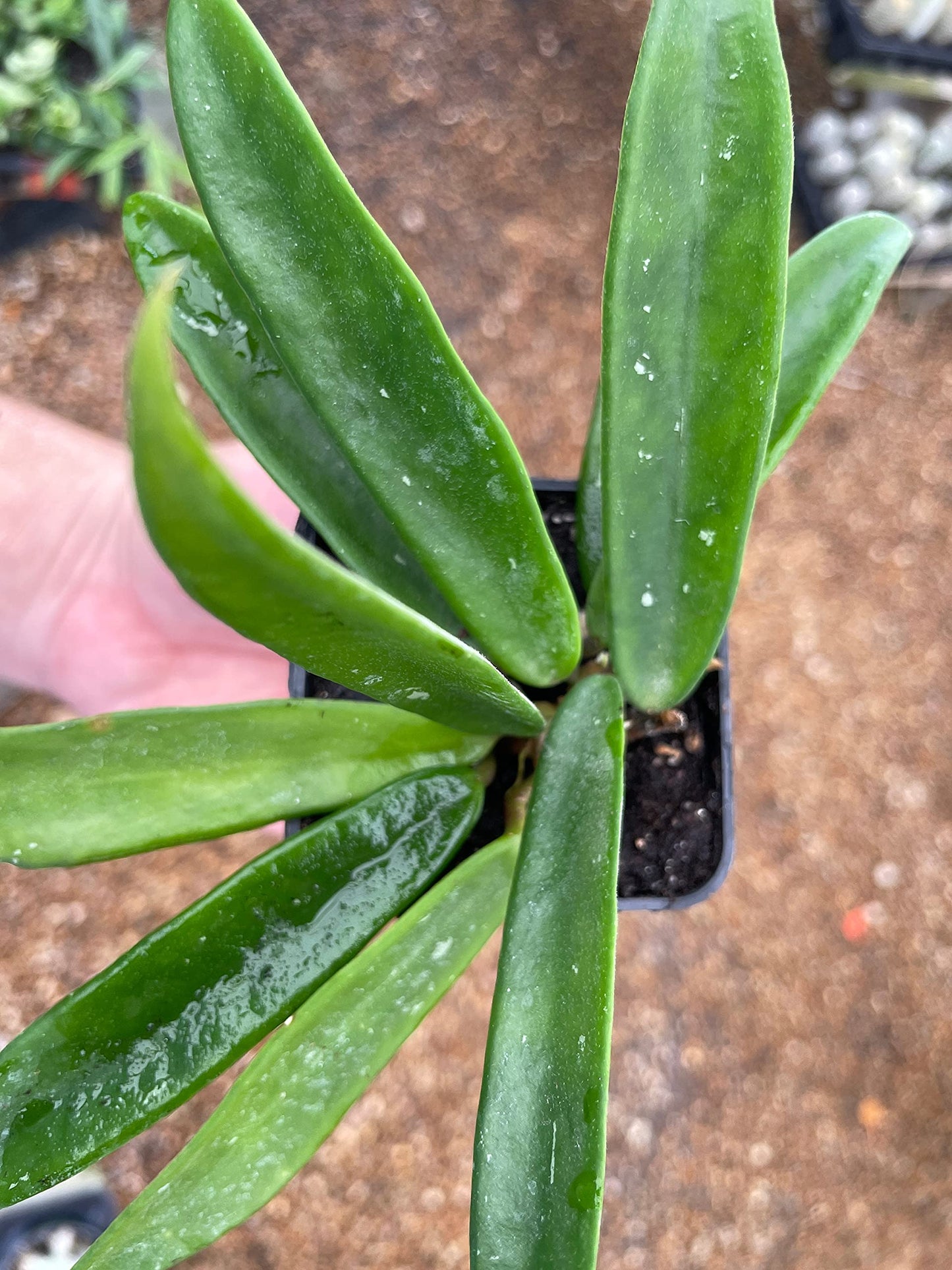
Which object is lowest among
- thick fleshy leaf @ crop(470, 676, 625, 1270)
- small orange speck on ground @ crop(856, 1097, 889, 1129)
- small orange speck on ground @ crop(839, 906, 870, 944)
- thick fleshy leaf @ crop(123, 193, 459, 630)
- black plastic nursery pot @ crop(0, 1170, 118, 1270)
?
black plastic nursery pot @ crop(0, 1170, 118, 1270)

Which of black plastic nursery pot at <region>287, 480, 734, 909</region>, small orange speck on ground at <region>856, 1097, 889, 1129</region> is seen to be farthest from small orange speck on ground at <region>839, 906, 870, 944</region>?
black plastic nursery pot at <region>287, 480, 734, 909</region>

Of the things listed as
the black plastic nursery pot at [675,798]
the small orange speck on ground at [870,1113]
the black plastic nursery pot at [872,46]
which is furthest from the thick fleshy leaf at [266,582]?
the black plastic nursery pot at [872,46]

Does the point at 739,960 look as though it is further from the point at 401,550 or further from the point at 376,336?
the point at 376,336

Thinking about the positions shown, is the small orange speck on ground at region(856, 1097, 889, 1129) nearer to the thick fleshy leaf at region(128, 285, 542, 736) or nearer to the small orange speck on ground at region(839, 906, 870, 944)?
the small orange speck on ground at region(839, 906, 870, 944)

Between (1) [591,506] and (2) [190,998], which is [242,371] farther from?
(2) [190,998]

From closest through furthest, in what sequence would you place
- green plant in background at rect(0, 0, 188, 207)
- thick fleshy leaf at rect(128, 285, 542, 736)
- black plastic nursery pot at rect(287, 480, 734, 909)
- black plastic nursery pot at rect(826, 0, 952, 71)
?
1. thick fleshy leaf at rect(128, 285, 542, 736)
2. black plastic nursery pot at rect(287, 480, 734, 909)
3. green plant in background at rect(0, 0, 188, 207)
4. black plastic nursery pot at rect(826, 0, 952, 71)

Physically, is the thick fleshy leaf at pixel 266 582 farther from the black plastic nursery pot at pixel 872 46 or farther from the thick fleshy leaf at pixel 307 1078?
the black plastic nursery pot at pixel 872 46
